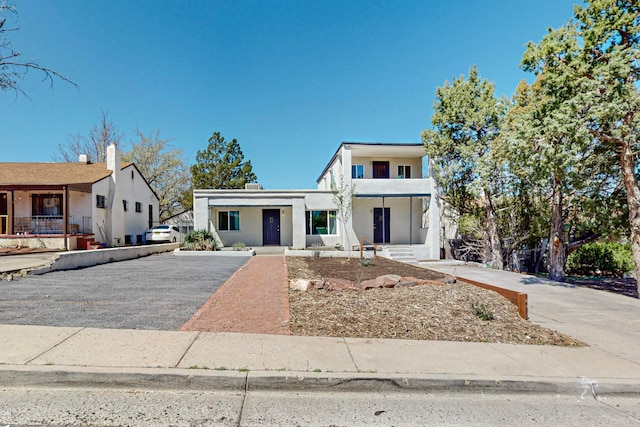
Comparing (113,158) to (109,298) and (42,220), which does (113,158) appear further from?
(109,298)

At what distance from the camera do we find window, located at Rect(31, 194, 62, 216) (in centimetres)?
1923

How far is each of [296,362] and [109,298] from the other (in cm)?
505

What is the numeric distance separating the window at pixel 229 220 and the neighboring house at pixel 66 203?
23.1 feet

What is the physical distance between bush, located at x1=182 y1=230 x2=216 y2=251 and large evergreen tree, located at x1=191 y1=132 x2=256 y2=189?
17.5 m

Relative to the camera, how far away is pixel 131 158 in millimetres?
32312

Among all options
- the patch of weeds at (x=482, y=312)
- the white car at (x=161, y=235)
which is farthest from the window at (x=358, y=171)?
the patch of weeds at (x=482, y=312)

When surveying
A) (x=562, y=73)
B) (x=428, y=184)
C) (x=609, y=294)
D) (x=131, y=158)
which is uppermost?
(x=131, y=158)

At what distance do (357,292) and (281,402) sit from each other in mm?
4367

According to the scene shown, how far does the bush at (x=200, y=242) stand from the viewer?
17203mm

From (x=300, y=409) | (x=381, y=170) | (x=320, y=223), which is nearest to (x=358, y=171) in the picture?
(x=381, y=170)

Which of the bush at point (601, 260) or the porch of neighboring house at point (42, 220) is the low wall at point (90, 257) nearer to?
the porch of neighboring house at point (42, 220)

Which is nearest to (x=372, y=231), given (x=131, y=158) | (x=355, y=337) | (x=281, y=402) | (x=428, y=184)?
(x=428, y=184)

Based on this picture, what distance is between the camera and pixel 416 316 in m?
5.73

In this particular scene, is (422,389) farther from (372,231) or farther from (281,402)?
(372,231)
